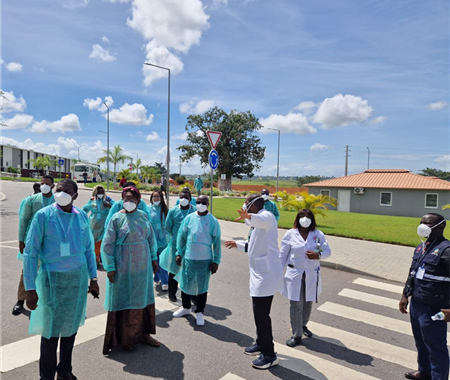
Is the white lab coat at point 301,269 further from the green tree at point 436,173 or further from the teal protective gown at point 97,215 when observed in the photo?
the green tree at point 436,173

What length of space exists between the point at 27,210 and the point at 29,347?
2.12 m

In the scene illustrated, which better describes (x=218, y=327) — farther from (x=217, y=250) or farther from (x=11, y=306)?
(x=11, y=306)

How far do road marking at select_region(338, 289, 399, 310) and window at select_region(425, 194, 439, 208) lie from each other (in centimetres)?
2203

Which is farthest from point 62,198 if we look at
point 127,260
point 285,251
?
point 285,251

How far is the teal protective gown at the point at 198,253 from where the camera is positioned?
4.93 metres

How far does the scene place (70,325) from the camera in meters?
3.31

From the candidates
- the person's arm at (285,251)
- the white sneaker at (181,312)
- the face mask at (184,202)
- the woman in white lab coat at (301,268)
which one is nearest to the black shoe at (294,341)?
the woman in white lab coat at (301,268)

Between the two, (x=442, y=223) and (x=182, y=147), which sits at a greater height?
(x=182, y=147)

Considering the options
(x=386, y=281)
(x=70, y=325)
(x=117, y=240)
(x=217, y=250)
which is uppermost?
(x=117, y=240)

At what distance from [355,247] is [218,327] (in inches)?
284

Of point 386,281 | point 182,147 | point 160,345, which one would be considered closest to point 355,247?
point 386,281

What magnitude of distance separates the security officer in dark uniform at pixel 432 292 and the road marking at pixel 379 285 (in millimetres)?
3616

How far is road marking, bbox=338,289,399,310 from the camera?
6101 mm

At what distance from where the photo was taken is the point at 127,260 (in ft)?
13.0
